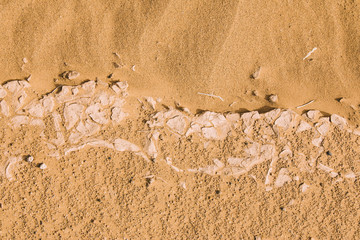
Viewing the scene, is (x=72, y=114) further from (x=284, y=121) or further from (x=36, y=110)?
(x=284, y=121)

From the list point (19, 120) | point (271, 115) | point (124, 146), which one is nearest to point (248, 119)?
point (271, 115)

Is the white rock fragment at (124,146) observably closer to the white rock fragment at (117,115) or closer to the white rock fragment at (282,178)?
the white rock fragment at (117,115)

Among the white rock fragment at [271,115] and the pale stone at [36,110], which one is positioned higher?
the pale stone at [36,110]

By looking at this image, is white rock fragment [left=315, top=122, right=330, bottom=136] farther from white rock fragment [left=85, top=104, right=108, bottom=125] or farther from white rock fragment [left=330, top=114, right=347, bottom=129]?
white rock fragment [left=85, top=104, right=108, bottom=125]

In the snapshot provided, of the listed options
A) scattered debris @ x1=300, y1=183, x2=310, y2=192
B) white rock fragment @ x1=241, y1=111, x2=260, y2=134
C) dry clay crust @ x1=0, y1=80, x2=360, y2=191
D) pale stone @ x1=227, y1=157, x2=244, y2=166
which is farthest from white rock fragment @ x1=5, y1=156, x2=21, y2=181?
scattered debris @ x1=300, y1=183, x2=310, y2=192

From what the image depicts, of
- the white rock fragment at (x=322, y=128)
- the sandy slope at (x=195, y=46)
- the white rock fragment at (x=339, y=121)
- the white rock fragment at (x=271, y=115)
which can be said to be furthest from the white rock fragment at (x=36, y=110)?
the white rock fragment at (x=339, y=121)

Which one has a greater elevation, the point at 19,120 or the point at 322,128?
the point at 19,120

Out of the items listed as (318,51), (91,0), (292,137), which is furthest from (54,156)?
(318,51)
